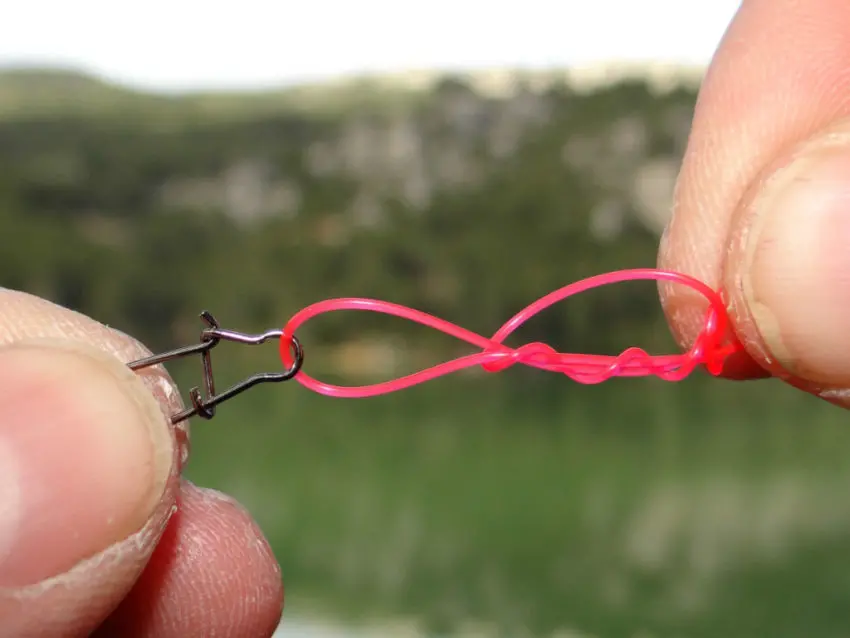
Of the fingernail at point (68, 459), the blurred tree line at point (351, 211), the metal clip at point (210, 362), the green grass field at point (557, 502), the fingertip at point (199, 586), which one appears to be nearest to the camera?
the fingernail at point (68, 459)

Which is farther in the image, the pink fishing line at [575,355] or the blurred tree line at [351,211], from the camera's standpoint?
the blurred tree line at [351,211]

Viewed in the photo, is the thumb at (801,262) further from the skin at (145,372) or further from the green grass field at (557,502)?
the green grass field at (557,502)

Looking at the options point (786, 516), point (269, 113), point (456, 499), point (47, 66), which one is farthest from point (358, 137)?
point (786, 516)

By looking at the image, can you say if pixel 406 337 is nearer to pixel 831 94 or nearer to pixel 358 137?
pixel 358 137

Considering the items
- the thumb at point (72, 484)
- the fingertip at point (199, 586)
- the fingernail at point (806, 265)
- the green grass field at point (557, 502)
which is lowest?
the green grass field at point (557, 502)

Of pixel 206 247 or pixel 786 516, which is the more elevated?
pixel 206 247

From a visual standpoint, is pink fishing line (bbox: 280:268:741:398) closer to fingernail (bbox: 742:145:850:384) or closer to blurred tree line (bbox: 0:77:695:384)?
fingernail (bbox: 742:145:850:384)

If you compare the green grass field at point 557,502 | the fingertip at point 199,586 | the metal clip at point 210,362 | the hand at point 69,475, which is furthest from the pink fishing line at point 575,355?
the green grass field at point 557,502
